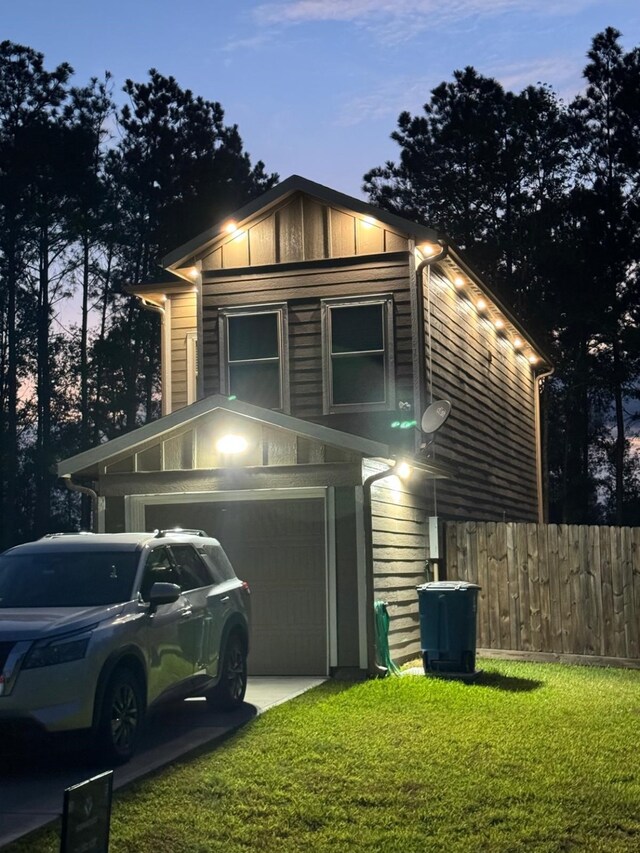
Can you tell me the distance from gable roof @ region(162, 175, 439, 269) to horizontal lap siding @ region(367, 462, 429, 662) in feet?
11.9

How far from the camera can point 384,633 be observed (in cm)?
1426

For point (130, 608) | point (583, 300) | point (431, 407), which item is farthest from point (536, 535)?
point (583, 300)

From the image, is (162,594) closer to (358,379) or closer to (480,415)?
(358,379)

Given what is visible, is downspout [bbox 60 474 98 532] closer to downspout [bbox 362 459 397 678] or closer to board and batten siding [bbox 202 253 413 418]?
board and batten siding [bbox 202 253 413 418]

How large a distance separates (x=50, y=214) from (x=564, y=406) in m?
19.9

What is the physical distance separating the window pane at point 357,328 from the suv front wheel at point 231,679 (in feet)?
19.7

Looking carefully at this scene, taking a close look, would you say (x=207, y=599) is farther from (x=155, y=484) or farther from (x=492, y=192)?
(x=492, y=192)

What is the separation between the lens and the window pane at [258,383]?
1702 cm

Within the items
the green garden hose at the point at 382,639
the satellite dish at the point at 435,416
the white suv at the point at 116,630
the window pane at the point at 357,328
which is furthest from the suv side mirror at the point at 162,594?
the window pane at the point at 357,328

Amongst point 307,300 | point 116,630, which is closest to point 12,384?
point 307,300

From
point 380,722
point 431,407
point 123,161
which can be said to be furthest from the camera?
point 123,161

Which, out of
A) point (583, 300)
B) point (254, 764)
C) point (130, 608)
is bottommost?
point (254, 764)

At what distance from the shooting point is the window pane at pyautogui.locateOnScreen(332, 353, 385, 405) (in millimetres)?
16531

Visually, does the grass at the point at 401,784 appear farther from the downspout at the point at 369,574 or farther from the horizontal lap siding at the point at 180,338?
the horizontal lap siding at the point at 180,338
